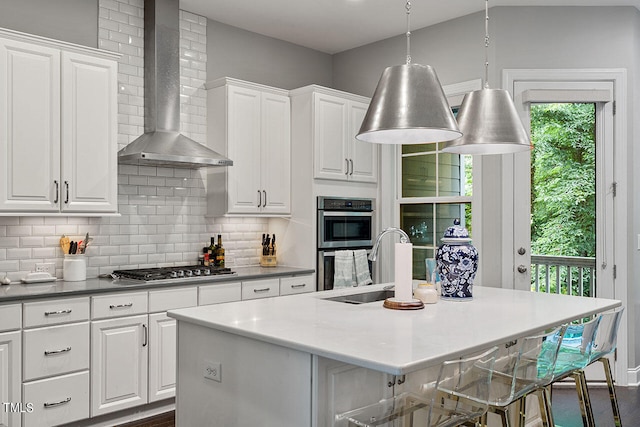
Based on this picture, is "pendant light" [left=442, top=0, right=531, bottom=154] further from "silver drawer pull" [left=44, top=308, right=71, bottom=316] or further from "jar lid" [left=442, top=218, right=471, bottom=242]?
"silver drawer pull" [left=44, top=308, right=71, bottom=316]

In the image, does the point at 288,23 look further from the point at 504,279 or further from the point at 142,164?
the point at 504,279

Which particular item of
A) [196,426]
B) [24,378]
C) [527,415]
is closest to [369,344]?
[196,426]

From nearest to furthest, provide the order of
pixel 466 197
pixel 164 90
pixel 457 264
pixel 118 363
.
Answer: pixel 457 264 → pixel 118 363 → pixel 164 90 → pixel 466 197

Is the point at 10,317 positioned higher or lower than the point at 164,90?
lower

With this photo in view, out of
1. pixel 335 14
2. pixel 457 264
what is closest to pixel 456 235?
pixel 457 264

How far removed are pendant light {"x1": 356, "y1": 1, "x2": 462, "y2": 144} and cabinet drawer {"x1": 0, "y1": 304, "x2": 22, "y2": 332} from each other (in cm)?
228

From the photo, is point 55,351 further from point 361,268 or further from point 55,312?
point 361,268

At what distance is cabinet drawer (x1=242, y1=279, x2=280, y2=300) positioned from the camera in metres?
4.45

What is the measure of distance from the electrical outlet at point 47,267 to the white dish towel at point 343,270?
2313 mm

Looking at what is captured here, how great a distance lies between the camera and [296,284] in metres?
4.84

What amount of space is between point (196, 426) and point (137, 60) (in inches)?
121

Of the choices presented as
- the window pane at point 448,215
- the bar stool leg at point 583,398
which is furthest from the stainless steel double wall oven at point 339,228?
the bar stool leg at point 583,398

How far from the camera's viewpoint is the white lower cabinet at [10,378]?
10.6ft

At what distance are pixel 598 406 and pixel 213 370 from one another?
121 inches
